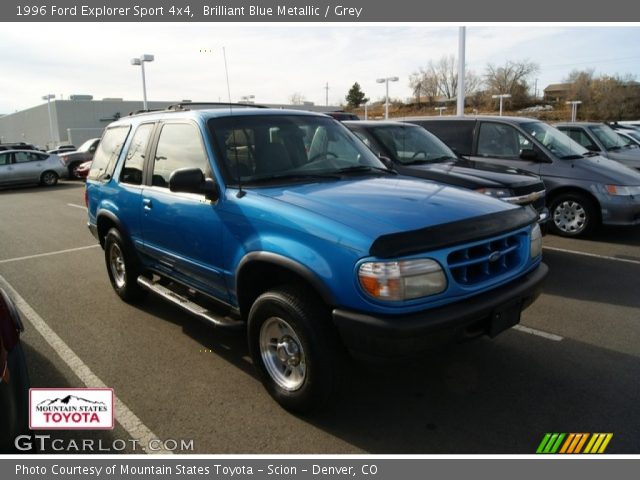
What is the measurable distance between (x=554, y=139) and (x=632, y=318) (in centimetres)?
435

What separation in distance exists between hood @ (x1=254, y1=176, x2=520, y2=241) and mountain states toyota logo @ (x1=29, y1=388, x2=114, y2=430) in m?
1.79

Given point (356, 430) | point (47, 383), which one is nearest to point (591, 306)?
point (356, 430)

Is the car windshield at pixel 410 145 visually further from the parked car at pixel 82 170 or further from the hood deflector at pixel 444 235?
the parked car at pixel 82 170

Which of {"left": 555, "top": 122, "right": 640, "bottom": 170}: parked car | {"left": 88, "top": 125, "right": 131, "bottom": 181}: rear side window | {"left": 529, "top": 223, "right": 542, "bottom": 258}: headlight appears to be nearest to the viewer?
{"left": 529, "top": 223, "right": 542, "bottom": 258}: headlight

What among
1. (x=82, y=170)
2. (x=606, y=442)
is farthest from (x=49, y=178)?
(x=606, y=442)

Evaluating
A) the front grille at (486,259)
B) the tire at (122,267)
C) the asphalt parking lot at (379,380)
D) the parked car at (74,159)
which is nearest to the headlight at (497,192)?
the asphalt parking lot at (379,380)

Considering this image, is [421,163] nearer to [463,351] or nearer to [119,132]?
[463,351]

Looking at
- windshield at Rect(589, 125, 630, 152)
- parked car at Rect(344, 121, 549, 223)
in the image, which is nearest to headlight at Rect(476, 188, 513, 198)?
parked car at Rect(344, 121, 549, 223)

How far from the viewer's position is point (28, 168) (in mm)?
19562

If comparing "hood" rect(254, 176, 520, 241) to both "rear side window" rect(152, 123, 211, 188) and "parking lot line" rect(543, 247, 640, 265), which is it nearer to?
"rear side window" rect(152, 123, 211, 188)

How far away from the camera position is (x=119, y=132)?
5449 millimetres

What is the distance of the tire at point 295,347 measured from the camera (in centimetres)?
297

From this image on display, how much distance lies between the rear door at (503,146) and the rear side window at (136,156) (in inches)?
214

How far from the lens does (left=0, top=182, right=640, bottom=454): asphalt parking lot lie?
3.08 m
